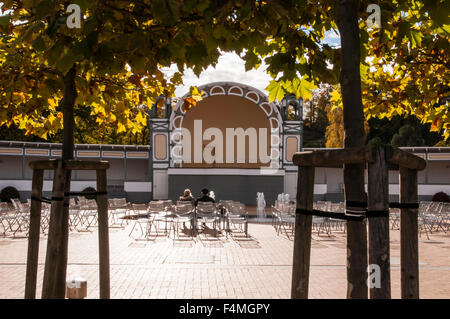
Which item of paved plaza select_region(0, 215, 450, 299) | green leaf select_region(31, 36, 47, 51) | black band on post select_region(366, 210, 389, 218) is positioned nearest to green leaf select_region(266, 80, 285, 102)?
black band on post select_region(366, 210, 389, 218)

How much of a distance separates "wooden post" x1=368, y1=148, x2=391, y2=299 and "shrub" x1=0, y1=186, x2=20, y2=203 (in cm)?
2882

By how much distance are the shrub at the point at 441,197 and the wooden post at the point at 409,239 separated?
28.0m

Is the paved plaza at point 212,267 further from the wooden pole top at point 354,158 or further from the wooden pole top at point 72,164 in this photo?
the wooden pole top at point 354,158

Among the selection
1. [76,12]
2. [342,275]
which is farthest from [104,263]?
[342,275]

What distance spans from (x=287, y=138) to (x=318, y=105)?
1079 inches

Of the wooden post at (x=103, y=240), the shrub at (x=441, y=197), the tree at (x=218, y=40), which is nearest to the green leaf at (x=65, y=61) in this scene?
the tree at (x=218, y=40)

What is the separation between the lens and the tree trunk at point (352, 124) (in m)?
2.38

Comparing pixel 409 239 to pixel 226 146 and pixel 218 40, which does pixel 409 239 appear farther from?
pixel 226 146

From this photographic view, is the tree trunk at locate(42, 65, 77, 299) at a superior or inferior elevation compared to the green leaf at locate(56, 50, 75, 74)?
inferior

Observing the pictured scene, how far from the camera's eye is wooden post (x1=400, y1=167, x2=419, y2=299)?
8.57 feet

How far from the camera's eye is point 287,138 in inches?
1115

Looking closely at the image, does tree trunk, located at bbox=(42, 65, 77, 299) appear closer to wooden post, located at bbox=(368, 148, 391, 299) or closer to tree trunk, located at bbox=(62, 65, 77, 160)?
tree trunk, located at bbox=(62, 65, 77, 160)

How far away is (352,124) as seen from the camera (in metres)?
2.47

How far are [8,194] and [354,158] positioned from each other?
95.4 feet
